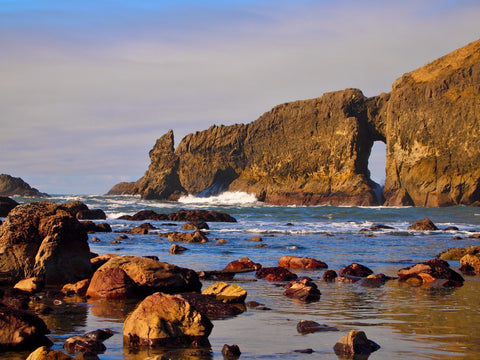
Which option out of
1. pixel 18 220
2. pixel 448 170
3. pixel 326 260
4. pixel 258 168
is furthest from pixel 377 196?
pixel 18 220

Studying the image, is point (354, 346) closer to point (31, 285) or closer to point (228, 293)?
point (228, 293)

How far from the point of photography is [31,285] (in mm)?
9094

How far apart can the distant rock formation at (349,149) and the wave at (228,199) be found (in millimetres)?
1229

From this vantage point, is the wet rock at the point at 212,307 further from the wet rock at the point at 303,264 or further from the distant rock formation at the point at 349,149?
the distant rock formation at the point at 349,149

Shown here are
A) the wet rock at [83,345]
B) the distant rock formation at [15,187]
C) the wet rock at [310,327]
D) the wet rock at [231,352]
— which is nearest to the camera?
the wet rock at [231,352]

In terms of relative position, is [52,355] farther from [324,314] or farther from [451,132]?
[451,132]

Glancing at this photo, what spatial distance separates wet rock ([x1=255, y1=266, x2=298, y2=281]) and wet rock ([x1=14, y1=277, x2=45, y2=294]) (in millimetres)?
4503

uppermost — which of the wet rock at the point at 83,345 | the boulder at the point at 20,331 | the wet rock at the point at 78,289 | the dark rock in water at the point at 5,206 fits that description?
the dark rock in water at the point at 5,206

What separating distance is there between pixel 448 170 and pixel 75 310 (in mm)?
68691

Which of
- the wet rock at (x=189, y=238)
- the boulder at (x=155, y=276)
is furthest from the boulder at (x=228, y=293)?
the wet rock at (x=189, y=238)

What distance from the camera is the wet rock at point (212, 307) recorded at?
7.20 m

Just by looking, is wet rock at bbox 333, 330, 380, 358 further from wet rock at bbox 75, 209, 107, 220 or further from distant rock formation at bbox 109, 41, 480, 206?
distant rock formation at bbox 109, 41, 480, 206

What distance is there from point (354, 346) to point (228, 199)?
98.0 m

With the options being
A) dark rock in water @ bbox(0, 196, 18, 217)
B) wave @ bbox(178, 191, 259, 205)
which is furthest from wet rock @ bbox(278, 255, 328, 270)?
wave @ bbox(178, 191, 259, 205)
